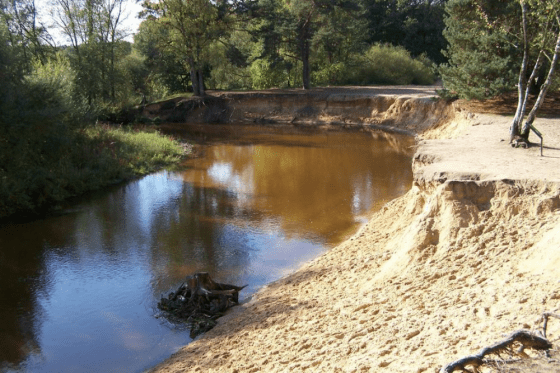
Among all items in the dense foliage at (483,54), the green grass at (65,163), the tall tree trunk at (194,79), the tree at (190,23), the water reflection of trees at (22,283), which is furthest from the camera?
the tall tree trunk at (194,79)

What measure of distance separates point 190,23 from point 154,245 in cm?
2606

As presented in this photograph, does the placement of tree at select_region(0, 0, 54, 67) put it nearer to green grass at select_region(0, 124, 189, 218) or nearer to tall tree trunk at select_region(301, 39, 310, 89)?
green grass at select_region(0, 124, 189, 218)

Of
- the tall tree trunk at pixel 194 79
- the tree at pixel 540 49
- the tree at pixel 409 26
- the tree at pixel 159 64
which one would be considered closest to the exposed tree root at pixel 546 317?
the tree at pixel 540 49

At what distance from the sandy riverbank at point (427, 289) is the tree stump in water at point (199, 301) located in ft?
1.06

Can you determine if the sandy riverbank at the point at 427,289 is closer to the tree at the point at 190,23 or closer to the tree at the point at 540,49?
the tree at the point at 540,49

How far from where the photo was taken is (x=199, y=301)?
9930 mm

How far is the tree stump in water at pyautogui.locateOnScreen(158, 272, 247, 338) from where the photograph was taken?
32.1 feet

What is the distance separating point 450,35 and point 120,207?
59.6 ft

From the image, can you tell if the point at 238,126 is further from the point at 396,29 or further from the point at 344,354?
the point at 344,354

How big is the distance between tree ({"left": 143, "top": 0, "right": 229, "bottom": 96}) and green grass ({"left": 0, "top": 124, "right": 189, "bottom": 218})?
1359 cm

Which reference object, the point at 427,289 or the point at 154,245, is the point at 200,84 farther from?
the point at 427,289

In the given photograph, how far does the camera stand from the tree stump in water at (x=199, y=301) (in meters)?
9.78

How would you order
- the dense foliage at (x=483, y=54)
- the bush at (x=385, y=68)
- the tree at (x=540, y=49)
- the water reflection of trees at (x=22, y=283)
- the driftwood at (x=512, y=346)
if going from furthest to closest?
the bush at (x=385, y=68) < the dense foliage at (x=483, y=54) < the tree at (x=540, y=49) < the water reflection of trees at (x=22, y=283) < the driftwood at (x=512, y=346)

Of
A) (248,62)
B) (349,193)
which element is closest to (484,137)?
(349,193)
